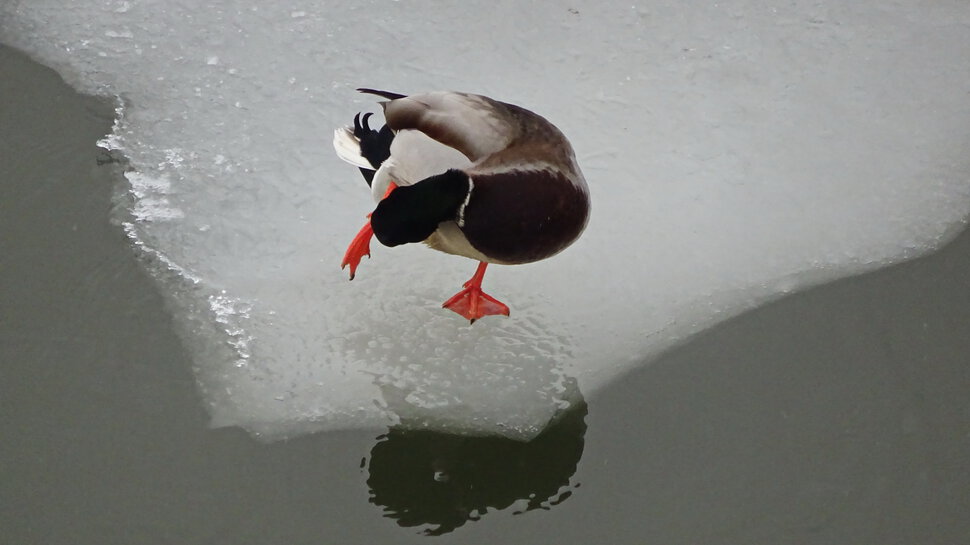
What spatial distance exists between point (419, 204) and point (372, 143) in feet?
1.56

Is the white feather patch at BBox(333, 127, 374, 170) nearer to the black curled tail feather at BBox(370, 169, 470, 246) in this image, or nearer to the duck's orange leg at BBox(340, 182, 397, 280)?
the duck's orange leg at BBox(340, 182, 397, 280)

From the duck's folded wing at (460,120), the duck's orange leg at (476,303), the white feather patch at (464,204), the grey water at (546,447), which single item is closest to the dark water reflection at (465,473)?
the grey water at (546,447)

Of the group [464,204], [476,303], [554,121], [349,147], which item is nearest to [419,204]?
[464,204]

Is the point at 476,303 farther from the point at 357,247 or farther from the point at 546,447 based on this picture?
the point at 546,447

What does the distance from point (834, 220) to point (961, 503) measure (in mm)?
908

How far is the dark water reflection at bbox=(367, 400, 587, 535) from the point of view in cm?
194

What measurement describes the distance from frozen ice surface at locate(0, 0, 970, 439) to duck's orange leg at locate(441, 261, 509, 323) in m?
0.04

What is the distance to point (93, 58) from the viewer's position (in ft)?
10.0

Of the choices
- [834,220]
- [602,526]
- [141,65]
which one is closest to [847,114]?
[834,220]

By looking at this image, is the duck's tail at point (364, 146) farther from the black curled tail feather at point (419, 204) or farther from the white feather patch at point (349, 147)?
the black curled tail feather at point (419, 204)

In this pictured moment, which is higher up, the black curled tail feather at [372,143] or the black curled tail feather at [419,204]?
the black curled tail feather at [419,204]

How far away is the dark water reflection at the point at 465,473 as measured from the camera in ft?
6.36

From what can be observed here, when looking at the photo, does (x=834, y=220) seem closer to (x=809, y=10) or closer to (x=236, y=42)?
(x=809, y=10)

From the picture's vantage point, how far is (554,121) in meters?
2.87
